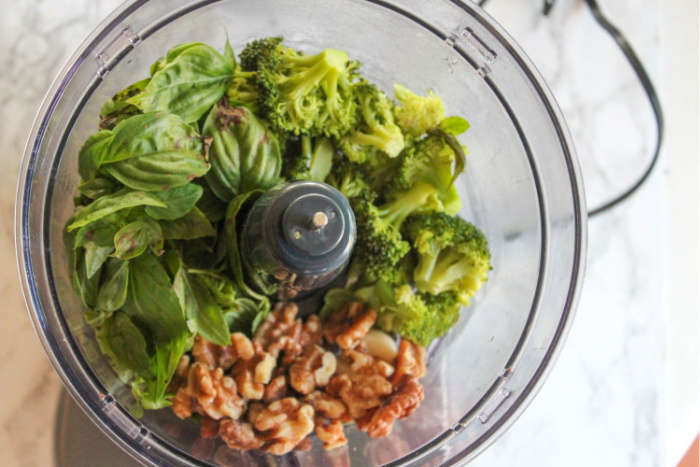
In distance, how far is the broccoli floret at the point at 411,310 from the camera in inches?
40.2

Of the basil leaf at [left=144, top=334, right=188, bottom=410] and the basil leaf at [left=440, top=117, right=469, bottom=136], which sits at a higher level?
the basil leaf at [left=440, top=117, right=469, bottom=136]

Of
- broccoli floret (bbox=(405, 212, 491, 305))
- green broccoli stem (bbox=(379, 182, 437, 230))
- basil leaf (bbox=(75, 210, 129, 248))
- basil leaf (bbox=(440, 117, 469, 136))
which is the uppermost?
basil leaf (bbox=(440, 117, 469, 136))

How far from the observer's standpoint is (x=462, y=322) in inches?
43.4

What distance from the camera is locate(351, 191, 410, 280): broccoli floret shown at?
3.20 ft

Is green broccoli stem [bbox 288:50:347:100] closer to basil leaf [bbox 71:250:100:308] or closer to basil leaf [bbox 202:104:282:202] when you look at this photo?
basil leaf [bbox 202:104:282:202]

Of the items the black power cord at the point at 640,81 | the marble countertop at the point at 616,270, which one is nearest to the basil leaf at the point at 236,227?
the marble countertop at the point at 616,270

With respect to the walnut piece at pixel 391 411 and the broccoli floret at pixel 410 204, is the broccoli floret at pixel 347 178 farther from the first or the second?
the walnut piece at pixel 391 411

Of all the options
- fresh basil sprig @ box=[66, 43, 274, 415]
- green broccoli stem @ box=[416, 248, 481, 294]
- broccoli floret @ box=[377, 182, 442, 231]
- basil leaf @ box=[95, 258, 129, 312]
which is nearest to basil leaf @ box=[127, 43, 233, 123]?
fresh basil sprig @ box=[66, 43, 274, 415]

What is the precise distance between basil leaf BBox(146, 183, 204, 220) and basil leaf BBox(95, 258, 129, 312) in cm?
8

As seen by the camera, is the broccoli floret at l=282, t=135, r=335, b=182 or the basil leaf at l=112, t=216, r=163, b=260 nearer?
the basil leaf at l=112, t=216, r=163, b=260

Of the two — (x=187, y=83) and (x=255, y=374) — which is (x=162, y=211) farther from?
(x=255, y=374)

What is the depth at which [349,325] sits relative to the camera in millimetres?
1046

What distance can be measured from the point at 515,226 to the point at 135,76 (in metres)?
0.64

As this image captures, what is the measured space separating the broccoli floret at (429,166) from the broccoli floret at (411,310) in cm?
16
